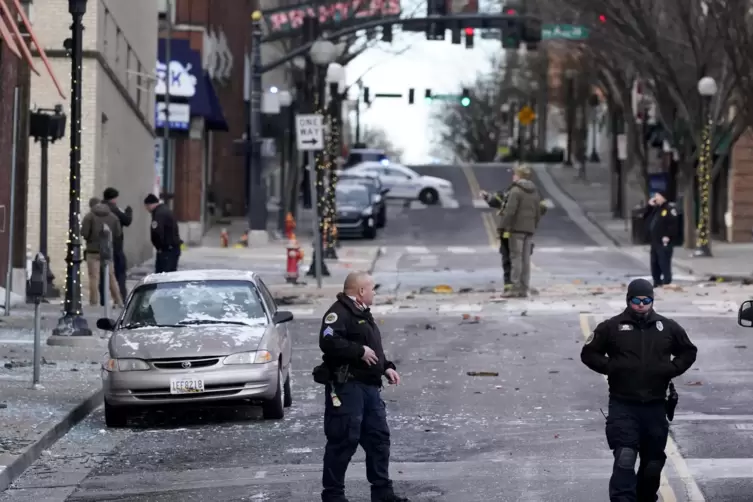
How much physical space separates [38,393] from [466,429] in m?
4.54

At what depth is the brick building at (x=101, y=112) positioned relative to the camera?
27781mm

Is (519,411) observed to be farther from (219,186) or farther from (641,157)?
(219,186)

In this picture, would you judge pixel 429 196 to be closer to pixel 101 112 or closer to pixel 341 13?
pixel 341 13

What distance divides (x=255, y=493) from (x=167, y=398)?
340cm

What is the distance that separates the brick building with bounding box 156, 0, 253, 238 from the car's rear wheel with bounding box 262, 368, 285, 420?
30668mm

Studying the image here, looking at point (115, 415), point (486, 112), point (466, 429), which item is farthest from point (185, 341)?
point (486, 112)

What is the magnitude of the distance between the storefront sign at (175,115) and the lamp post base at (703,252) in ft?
48.0

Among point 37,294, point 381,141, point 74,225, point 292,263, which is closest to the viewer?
point 37,294

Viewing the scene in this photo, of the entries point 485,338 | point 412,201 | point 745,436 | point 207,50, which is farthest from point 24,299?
point 412,201

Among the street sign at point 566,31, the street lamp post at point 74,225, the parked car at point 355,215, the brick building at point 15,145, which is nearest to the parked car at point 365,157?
the parked car at point 355,215

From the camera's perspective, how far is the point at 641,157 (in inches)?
1954

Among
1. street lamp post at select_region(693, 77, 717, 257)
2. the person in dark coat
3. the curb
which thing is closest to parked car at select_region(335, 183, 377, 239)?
street lamp post at select_region(693, 77, 717, 257)

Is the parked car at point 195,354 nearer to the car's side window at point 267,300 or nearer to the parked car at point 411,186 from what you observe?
the car's side window at point 267,300

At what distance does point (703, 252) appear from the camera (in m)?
40.7
